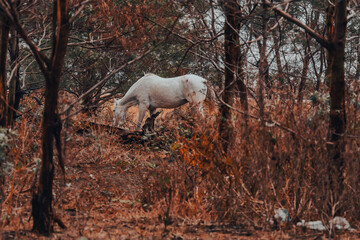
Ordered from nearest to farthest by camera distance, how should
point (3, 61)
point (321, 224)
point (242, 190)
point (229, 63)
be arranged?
point (321, 224)
point (242, 190)
point (3, 61)
point (229, 63)

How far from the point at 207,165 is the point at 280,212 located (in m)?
1.03

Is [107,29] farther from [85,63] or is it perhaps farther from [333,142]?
[333,142]

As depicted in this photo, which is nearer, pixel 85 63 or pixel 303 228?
pixel 303 228

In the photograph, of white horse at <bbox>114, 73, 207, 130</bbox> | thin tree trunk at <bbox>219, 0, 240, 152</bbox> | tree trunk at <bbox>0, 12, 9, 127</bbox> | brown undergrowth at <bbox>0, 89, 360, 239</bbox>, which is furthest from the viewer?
white horse at <bbox>114, 73, 207, 130</bbox>

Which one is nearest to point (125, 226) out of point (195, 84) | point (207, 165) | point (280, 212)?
point (207, 165)

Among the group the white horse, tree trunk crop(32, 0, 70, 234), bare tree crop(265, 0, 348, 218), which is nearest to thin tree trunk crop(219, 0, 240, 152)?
bare tree crop(265, 0, 348, 218)

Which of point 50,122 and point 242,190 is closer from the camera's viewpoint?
point 50,122

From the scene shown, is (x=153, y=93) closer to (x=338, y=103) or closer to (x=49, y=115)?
(x=338, y=103)

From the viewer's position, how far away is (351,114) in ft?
16.1

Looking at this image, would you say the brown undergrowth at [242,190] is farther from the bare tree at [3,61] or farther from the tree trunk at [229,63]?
the bare tree at [3,61]

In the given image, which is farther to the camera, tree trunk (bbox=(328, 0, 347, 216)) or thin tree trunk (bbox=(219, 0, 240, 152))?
thin tree trunk (bbox=(219, 0, 240, 152))

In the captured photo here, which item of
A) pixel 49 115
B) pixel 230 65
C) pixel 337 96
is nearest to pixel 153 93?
pixel 230 65

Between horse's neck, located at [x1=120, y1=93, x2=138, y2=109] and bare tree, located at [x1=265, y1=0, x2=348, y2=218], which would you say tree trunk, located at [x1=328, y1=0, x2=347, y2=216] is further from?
horse's neck, located at [x1=120, y1=93, x2=138, y2=109]

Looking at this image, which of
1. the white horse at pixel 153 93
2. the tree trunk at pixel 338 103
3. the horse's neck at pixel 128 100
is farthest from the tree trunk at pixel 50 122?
the horse's neck at pixel 128 100
